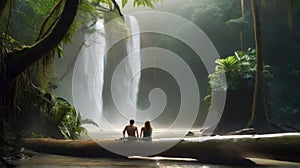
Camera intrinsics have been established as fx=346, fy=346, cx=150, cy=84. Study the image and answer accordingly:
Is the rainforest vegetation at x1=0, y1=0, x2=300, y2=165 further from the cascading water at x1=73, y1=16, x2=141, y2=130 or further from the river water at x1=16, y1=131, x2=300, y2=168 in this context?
the cascading water at x1=73, y1=16, x2=141, y2=130

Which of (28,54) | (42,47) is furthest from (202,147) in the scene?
(28,54)

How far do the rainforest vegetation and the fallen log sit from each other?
4.76ft

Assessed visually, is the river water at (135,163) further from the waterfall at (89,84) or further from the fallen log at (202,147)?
the waterfall at (89,84)

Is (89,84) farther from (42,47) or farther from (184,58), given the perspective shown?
(42,47)

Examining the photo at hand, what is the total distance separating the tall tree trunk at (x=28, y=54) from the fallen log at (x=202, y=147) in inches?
62.2

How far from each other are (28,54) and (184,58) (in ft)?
83.0

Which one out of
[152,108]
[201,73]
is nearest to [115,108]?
[152,108]

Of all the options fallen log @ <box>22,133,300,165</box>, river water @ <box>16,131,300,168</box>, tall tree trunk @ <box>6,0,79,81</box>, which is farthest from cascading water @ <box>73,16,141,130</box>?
river water @ <box>16,131,300,168</box>

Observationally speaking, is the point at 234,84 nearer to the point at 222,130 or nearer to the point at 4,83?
the point at 222,130

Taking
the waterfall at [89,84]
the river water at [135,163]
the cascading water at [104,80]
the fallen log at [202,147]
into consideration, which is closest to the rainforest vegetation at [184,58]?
the river water at [135,163]

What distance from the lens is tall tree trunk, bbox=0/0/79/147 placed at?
7.72 metres

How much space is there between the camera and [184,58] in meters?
32.5

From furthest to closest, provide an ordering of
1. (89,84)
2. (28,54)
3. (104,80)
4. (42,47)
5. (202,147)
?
(104,80)
(89,84)
(28,54)
(42,47)
(202,147)

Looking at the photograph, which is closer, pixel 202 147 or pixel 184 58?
pixel 202 147
